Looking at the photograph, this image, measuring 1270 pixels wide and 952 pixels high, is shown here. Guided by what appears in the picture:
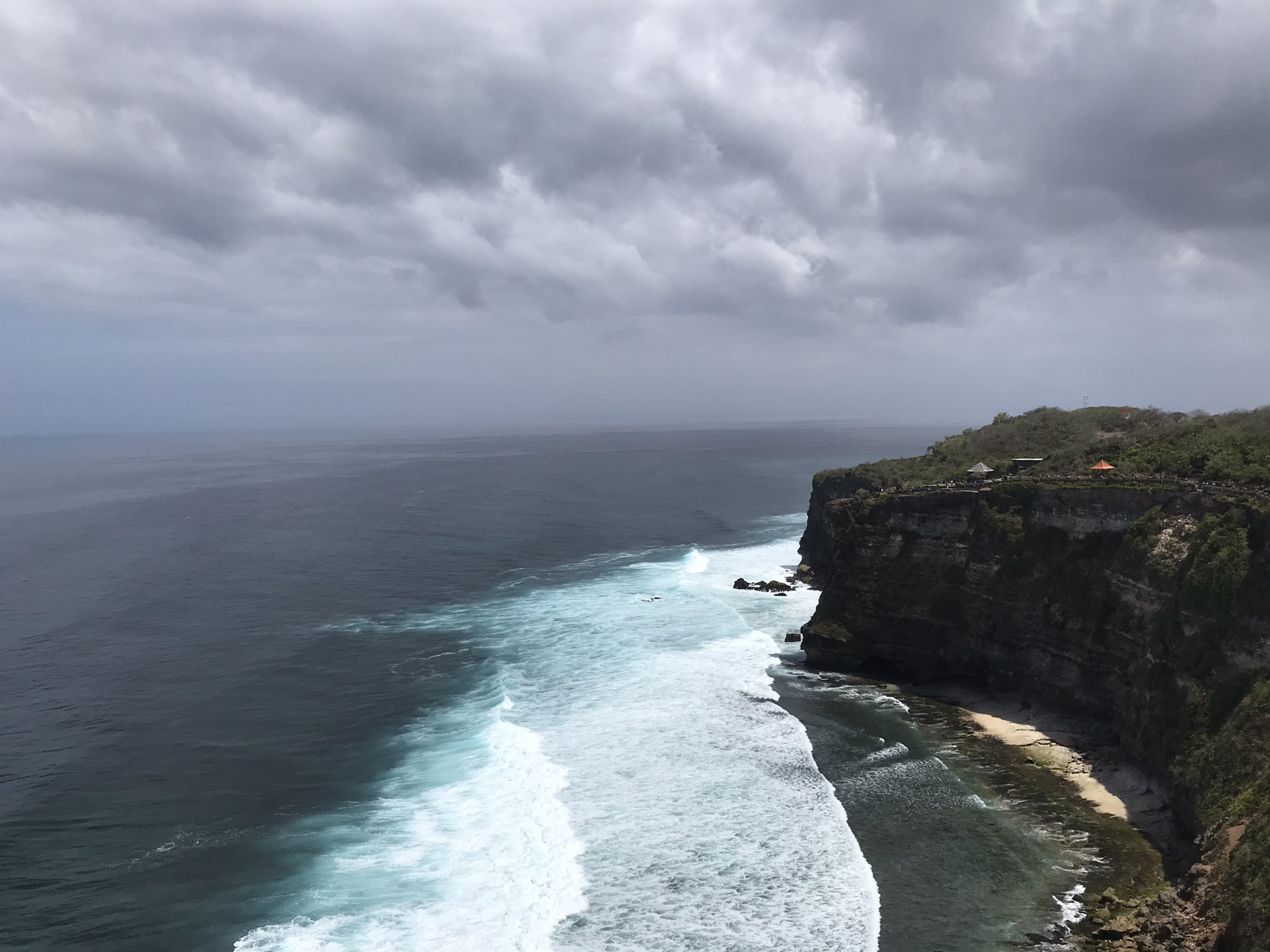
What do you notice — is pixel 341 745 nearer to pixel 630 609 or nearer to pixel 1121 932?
pixel 630 609

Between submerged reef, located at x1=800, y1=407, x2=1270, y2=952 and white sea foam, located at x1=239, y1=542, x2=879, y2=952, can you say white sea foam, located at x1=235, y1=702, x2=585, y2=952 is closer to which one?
white sea foam, located at x1=239, y1=542, x2=879, y2=952

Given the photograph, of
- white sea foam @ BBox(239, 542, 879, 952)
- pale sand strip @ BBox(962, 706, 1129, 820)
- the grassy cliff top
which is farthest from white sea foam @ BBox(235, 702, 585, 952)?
the grassy cliff top

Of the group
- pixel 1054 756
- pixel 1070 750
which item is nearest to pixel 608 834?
pixel 1054 756

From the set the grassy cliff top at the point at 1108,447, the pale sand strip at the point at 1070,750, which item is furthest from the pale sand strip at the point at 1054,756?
the grassy cliff top at the point at 1108,447

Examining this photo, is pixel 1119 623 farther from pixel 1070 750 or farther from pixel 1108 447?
pixel 1108 447

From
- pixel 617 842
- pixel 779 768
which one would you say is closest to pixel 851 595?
pixel 779 768

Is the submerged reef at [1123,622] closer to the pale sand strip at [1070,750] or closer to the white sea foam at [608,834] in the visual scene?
the pale sand strip at [1070,750]

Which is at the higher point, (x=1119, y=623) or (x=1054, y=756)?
(x=1119, y=623)
